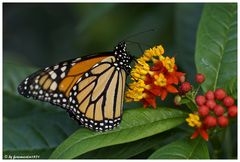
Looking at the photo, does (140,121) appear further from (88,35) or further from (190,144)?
(88,35)

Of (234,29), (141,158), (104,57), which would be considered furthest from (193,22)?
(141,158)

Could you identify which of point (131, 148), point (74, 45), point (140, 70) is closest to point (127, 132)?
point (131, 148)

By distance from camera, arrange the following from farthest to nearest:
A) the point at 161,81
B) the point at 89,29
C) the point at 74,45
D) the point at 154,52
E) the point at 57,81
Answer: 1. the point at 74,45
2. the point at 89,29
3. the point at 57,81
4. the point at 154,52
5. the point at 161,81

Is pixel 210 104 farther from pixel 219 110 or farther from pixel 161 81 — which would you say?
pixel 161 81

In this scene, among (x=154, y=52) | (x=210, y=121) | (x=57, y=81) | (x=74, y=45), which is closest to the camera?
(x=210, y=121)

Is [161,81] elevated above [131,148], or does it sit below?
above

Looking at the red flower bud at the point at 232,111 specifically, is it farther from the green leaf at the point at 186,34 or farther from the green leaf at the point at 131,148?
the green leaf at the point at 186,34

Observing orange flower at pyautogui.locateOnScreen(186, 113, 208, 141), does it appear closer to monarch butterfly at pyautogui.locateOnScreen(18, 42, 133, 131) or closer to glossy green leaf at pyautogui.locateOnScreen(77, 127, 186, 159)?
glossy green leaf at pyautogui.locateOnScreen(77, 127, 186, 159)
